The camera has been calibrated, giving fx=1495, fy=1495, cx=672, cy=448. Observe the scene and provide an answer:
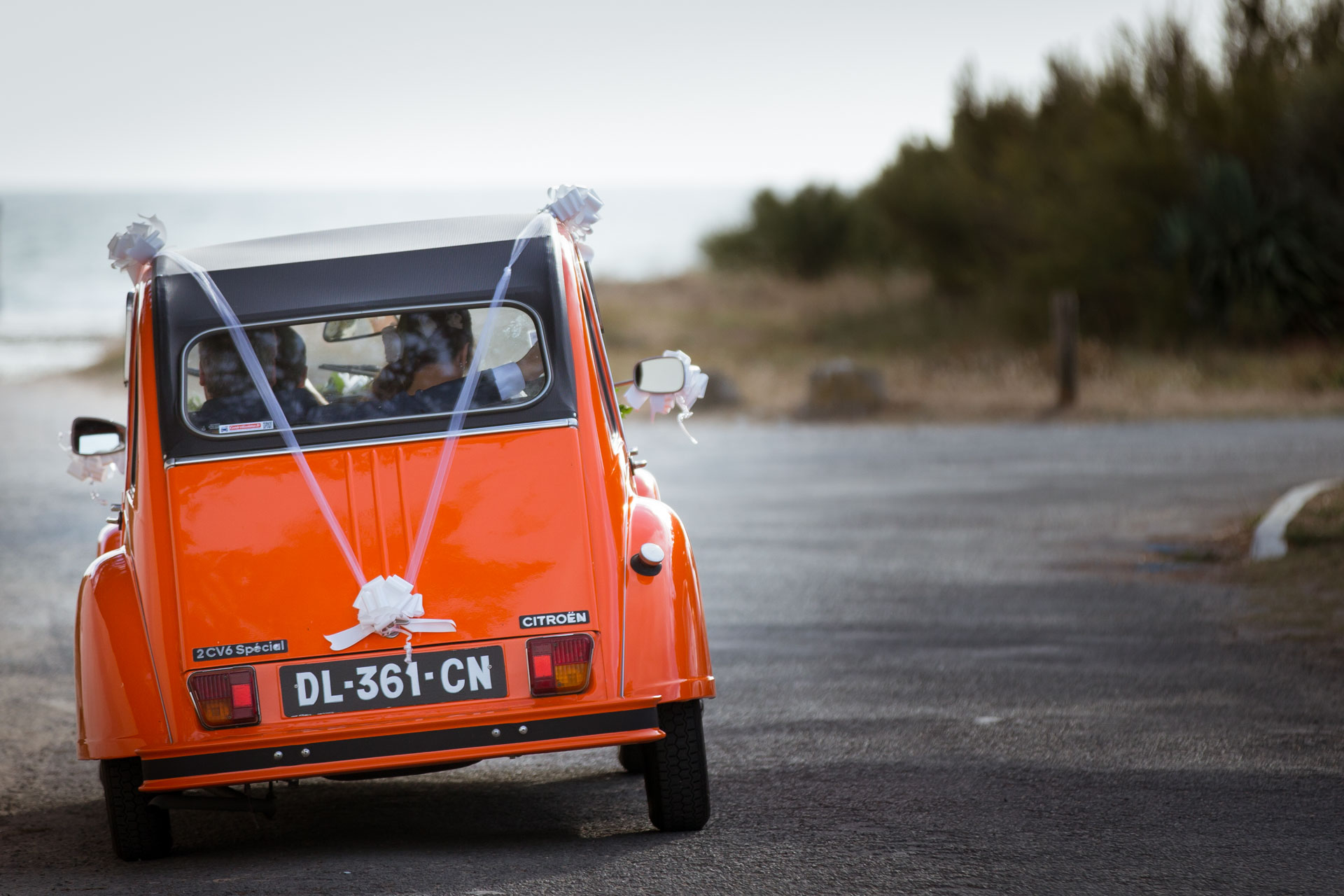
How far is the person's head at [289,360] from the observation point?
15.9 feet

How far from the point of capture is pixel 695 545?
11594mm

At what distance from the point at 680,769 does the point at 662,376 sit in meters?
1.52

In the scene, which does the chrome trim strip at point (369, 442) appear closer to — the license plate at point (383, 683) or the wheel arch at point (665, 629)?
the wheel arch at point (665, 629)

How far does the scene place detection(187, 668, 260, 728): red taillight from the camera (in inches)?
175

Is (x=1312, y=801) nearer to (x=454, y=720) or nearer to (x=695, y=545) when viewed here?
(x=454, y=720)

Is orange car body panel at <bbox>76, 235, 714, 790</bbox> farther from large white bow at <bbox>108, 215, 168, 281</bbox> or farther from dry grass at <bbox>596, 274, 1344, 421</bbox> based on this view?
dry grass at <bbox>596, 274, 1344, 421</bbox>

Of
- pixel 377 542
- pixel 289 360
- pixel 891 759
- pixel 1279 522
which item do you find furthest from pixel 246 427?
pixel 1279 522

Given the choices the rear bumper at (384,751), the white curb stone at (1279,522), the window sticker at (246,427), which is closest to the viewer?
the rear bumper at (384,751)

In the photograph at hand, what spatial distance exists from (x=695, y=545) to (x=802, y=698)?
4.76 metres

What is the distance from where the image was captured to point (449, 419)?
4.69 meters

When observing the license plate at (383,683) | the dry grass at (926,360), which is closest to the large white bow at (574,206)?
the license plate at (383,683)

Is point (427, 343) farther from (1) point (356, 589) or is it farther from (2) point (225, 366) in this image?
(1) point (356, 589)

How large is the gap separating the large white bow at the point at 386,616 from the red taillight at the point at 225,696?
0.91 feet

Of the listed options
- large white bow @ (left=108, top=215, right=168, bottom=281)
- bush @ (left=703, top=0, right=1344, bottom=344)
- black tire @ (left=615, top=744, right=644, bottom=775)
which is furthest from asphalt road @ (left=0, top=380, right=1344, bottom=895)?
bush @ (left=703, top=0, right=1344, bottom=344)
